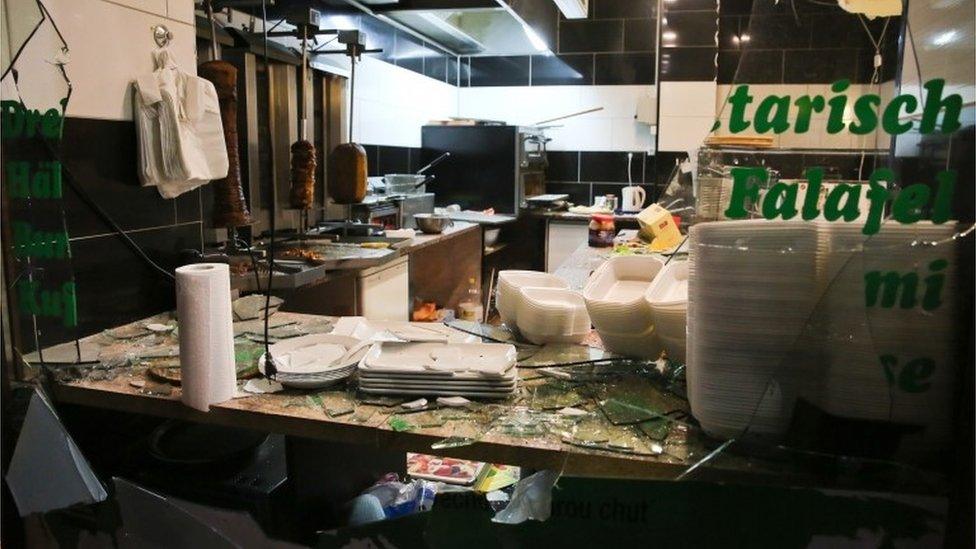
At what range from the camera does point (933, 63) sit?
1104 millimetres

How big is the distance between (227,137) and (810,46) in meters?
1.75

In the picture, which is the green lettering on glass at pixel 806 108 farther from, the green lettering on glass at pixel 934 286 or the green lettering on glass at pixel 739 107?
the green lettering on glass at pixel 934 286

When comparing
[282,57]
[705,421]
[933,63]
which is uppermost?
[282,57]

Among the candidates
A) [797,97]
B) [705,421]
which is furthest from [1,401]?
[797,97]

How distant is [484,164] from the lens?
18.0 feet

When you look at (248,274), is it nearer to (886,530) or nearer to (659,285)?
(659,285)

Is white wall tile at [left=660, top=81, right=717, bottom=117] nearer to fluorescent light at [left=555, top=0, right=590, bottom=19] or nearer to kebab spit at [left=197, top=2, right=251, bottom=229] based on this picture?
fluorescent light at [left=555, top=0, right=590, bottom=19]

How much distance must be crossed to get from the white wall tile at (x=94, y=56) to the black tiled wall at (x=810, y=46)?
1540 mm

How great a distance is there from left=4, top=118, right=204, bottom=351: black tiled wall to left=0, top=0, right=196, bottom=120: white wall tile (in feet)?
0.20

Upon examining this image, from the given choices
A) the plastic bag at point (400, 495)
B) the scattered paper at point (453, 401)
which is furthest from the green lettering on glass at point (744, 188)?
the plastic bag at point (400, 495)

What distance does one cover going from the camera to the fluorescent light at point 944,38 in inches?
42.4

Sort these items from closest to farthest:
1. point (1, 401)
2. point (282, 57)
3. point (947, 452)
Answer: point (947, 452) → point (1, 401) → point (282, 57)

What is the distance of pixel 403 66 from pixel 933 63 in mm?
4407

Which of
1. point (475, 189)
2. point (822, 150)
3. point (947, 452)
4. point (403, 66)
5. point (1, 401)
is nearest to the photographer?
point (947, 452)
